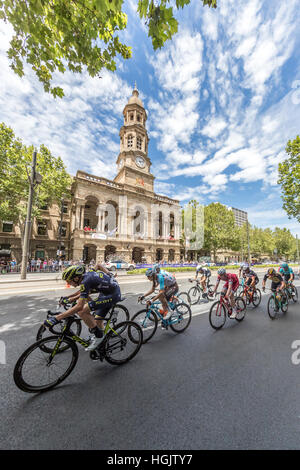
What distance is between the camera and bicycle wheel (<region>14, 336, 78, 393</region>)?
2.33 m

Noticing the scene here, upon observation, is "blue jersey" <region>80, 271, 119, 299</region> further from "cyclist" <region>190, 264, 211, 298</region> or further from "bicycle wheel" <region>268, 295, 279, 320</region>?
"cyclist" <region>190, 264, 211, 298</region>

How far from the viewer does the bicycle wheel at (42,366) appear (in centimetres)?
233

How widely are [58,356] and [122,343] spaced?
40.7 inches

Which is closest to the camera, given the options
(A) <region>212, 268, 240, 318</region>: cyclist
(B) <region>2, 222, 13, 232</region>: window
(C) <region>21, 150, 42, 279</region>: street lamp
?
(A) <region>212, 268, 240, 318</region>: cyclist

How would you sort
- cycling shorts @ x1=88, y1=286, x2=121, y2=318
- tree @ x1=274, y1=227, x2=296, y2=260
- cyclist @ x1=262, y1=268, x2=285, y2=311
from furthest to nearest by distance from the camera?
tree @ x1=274, y1=227, x2=296, y2=260, cyclist @ x1=262, y1=268, x2=285, y2=311, cycling shorts @ x1=88, y1=286, x2=121, y2=318

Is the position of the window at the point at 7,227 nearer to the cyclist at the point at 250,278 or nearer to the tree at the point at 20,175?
the tree at the point at 20,175

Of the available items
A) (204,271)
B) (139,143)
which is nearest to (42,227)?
(139,143)

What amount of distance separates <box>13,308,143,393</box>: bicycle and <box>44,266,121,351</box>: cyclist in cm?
16

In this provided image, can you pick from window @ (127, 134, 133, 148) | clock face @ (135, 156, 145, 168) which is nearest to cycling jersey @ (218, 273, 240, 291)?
clock face @ (135, 156, 145, 168)

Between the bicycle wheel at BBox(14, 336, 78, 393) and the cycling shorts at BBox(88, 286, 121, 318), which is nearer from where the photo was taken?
the bicycle wheel at BBox(14, 336, 78, 393)

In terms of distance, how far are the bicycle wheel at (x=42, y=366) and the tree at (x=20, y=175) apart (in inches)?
812

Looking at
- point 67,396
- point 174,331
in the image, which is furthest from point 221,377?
point 67,396

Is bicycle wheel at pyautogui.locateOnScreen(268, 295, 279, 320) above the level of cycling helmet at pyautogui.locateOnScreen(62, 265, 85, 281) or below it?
below

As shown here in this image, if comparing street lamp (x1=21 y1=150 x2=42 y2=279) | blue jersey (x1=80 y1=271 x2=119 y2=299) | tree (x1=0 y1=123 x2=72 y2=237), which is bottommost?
blue jersey (x1=80 y1=271 x2=119 y2=299)
